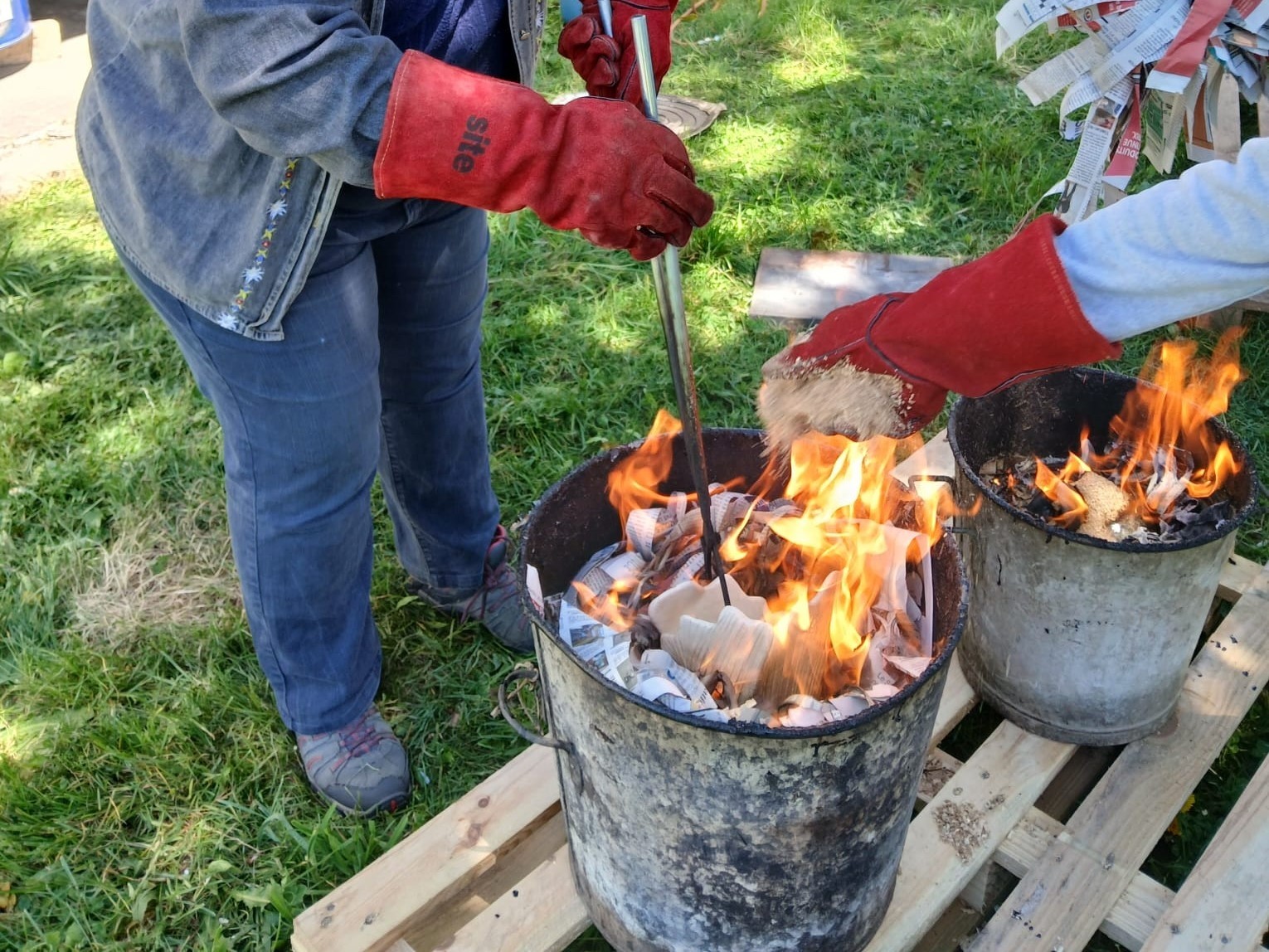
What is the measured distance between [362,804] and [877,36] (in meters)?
4.64

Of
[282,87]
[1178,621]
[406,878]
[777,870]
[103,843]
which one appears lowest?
[103,843]

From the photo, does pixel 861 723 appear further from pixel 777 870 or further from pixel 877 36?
pixel 877 36

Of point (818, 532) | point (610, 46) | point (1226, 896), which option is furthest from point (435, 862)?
point (610, 46)

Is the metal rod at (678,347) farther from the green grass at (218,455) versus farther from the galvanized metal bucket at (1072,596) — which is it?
the green grass at (218,455)

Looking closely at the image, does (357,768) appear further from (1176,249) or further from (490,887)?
(1176,249)

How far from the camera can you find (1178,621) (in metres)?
1.96

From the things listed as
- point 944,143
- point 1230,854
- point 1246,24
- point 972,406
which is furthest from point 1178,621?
point 944,143

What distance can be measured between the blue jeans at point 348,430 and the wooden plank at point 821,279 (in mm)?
1514

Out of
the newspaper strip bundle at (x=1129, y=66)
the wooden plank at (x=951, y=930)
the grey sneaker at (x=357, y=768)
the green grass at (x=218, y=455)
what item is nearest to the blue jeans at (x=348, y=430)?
the grey sneaker at (x=357, y=768)

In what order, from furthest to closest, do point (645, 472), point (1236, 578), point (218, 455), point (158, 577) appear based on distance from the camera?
point (218, 455) < point (158, 577) < point (1236, 578) < point (645, 472)

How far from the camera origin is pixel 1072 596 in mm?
1938

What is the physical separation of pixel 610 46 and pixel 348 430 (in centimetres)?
82

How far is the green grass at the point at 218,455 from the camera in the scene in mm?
2139

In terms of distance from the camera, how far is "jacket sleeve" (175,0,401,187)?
4.34 feet
